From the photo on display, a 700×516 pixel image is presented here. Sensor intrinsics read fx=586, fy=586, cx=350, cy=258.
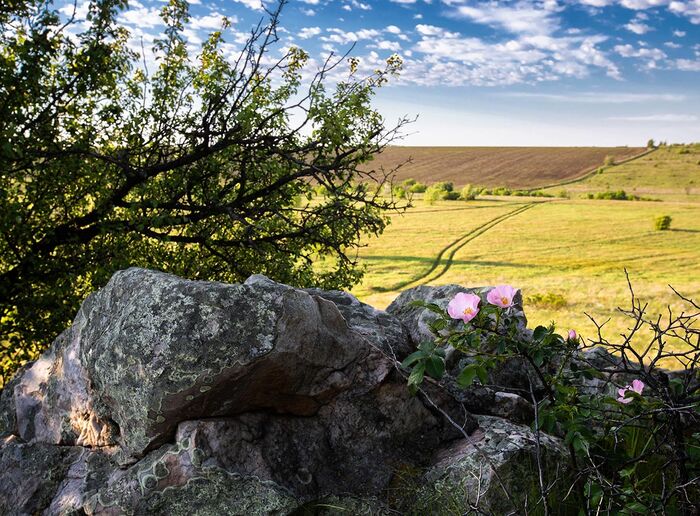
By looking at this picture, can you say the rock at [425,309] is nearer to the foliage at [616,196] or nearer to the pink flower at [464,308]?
the pink flower at [464,308]

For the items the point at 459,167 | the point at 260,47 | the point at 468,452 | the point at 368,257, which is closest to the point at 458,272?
the point at 368,257

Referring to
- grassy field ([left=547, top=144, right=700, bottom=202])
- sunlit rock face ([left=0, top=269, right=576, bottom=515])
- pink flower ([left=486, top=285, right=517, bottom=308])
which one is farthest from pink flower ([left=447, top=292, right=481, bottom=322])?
grassy field ([left=547, top=144, right=700, bottom=202])

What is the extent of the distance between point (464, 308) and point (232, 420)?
6.77 ft

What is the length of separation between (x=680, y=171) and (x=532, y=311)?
86.7 meters

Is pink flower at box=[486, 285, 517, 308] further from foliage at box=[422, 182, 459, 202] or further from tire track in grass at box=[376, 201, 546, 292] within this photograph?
A: foliage at box=[422, 182, 459, 202]

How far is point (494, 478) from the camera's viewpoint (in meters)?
4.33

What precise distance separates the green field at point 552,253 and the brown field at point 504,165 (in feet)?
61.5

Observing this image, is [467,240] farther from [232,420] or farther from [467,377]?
[467,377]

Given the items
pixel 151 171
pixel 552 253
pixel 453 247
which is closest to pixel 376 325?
pixel 151 171

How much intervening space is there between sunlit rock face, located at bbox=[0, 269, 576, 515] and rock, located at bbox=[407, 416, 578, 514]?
0.02m

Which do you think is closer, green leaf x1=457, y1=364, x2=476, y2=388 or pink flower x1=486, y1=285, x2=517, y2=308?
green leaf x1=457, y1=364, x2=476, y2=388

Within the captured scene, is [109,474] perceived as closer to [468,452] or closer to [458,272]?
[468,452]

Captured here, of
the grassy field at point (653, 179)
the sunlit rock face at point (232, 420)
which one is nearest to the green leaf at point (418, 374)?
the sunlit rock face at point (232, 420)

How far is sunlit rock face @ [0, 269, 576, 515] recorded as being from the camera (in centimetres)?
431
